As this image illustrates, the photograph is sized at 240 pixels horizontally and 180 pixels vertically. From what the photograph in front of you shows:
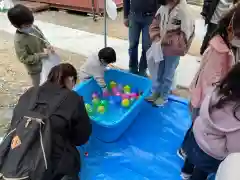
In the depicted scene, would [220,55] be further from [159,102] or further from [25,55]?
[25,55]

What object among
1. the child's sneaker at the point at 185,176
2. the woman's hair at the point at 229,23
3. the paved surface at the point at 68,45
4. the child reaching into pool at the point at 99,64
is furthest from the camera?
the paved surface at the point at 68,45

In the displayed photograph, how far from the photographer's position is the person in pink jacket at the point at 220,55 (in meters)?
1.51

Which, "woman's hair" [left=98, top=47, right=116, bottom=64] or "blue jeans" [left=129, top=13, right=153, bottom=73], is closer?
"woman's hair" [left=98, top=47, right=116, bottom=64]

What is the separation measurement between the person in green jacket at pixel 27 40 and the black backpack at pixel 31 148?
2.84 ft

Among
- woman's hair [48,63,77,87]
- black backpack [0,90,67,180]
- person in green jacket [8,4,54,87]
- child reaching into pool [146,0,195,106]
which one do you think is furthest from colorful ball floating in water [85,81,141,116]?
black backpack [0,90,67,180]

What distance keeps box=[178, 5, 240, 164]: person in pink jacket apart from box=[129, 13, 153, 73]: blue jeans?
3.54 ft

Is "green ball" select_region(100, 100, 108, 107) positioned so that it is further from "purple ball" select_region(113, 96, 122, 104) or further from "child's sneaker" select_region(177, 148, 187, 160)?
"child's sneaker" select_region(177, 148, 187, 160)

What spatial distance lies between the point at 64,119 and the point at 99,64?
97cm

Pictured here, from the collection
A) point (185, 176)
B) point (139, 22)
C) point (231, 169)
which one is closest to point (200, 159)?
point (185, 176)

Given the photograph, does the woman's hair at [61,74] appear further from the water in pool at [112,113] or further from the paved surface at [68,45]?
the paved surface at [68,45]

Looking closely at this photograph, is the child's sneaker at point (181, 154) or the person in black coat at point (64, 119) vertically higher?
the person in black coat at point (64, 119)

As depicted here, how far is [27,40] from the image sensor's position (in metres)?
2.23

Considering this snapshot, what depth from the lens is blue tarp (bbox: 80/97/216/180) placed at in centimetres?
201

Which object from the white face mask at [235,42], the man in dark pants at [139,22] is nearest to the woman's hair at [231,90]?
the white face mask at [235,42]
